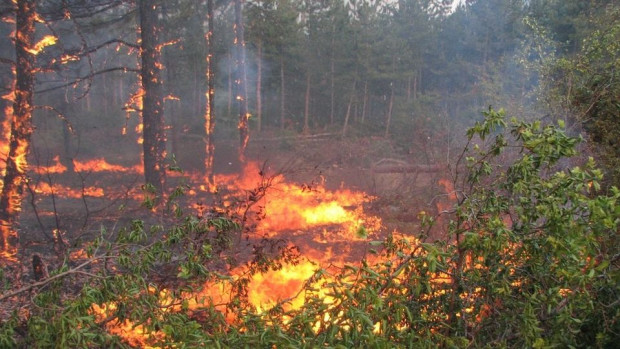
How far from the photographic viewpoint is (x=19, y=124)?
30.7 feet

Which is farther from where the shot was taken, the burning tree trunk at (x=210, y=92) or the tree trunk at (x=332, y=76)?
the tree trunk at (x=332, y=76)

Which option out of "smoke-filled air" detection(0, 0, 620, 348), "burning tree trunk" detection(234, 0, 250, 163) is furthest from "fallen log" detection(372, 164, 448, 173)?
"burning tree trunk" detection(234, 0, 250, 163)

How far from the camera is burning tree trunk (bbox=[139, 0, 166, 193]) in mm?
13238

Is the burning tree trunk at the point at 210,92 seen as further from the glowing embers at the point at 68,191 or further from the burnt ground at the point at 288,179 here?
the glowing embers at the point at 68,191

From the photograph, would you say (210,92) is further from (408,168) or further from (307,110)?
(307,110)

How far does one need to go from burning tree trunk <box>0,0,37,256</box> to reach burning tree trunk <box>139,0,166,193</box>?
4.03 m

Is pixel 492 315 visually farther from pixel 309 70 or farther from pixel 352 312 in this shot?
pixel 309 70

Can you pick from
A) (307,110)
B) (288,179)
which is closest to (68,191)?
(288,179)

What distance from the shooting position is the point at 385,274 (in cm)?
295

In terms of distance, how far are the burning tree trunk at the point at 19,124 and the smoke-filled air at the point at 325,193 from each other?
0.05 m

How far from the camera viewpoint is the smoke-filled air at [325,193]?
300 cm

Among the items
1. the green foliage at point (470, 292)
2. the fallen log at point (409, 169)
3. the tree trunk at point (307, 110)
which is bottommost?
the fallen log at point (409, 169)

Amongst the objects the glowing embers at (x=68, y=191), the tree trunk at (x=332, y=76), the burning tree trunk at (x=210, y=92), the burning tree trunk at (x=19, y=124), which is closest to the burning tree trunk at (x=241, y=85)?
the burning tree trunk at (x=210, y=92)

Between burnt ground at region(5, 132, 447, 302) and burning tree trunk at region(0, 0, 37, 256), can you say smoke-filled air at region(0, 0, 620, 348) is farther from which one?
burnt ground at region(5, 132, 447, 302)
